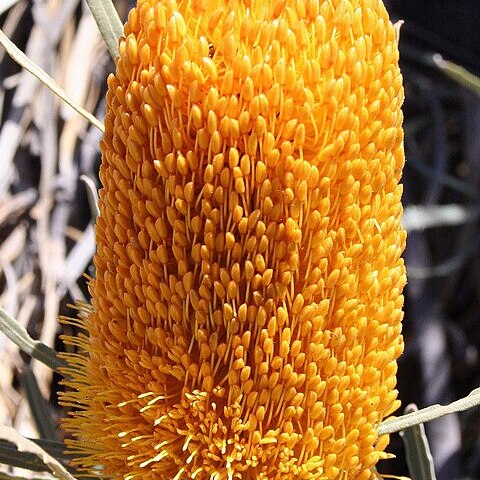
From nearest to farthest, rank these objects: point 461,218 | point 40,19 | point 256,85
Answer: point 256,85 → point 40,19 → point 461,218

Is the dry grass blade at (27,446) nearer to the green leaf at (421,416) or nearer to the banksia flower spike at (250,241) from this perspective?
the banksia flower spike at (250,241)

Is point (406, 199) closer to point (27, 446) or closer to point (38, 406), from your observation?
point (38, 406)

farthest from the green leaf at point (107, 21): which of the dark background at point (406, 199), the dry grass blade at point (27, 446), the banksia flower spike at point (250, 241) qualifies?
the dark background at point (406, 199)

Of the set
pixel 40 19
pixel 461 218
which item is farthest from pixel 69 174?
pixel 461 218

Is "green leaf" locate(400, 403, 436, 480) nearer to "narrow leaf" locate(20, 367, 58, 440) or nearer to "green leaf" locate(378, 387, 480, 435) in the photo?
"green leaf" locate(378, 387, 480, 435)

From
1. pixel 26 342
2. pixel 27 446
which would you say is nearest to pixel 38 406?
pixel 26 342

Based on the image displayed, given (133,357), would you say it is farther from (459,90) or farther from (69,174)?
(459,90)

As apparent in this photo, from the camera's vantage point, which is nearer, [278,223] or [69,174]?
[278,223]
